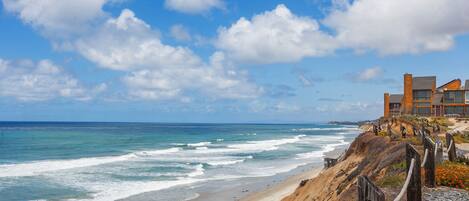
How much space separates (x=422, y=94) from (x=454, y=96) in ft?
23.1

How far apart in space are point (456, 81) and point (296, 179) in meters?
53.4

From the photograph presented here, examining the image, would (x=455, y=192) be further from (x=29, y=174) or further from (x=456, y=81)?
(x=456, y=81)

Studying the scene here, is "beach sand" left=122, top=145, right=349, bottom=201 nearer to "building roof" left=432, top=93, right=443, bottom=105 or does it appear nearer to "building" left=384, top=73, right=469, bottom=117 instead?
"building" left=384, top=73, right=469, bottom=117

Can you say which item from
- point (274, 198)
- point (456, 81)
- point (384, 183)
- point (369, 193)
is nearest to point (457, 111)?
point (456, 81)

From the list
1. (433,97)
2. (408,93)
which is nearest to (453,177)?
(433,97)

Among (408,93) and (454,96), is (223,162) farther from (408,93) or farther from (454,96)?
(408,93)

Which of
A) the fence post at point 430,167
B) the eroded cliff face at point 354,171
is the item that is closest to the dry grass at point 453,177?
the fence post at point 430,167

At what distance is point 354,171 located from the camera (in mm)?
21516

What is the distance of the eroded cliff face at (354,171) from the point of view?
1784cm

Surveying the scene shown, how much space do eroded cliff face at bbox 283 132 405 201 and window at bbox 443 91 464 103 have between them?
43.6 meters

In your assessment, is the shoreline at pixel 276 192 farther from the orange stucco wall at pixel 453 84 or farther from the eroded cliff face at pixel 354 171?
the orange stucco wall at pixel 453 84

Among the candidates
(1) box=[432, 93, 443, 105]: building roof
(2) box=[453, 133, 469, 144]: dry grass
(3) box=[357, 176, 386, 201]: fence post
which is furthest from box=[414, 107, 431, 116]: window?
(3) box=[357, 176, 386, 201]: fence post

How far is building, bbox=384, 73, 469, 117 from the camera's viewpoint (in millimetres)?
68062

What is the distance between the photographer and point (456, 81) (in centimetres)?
7681
